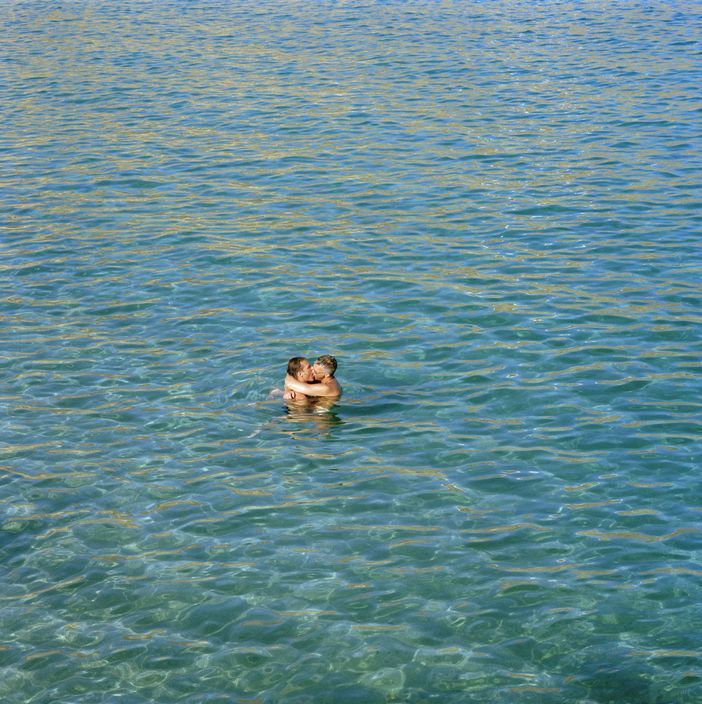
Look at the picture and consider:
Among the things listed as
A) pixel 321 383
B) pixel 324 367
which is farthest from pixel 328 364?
pixel 321 383

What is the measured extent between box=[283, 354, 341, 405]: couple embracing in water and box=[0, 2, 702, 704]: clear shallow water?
323 mm

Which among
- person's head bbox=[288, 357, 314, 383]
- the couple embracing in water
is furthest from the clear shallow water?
person's head bbox=[288, 357, 314, 383]

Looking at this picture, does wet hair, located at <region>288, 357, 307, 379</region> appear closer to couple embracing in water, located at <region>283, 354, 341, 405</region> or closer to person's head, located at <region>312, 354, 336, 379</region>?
couple embracing in water, located at <region>283, 354, 341, 405</region>

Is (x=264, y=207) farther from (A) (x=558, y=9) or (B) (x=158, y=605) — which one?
(A) (x=558, y=9)

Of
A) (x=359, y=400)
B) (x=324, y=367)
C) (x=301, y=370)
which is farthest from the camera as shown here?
(x=359, y=400)

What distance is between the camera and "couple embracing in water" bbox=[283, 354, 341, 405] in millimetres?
15547

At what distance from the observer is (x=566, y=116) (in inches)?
1219

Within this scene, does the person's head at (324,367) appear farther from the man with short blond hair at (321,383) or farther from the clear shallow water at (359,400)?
the clear shallow water at (359,400)

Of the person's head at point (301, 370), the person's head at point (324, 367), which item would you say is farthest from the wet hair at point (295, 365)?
the person's head at point (324, 367)

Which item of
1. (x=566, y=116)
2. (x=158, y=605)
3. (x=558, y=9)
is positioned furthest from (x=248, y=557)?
(x=558, y=9)

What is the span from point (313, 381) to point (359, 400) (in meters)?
0.90

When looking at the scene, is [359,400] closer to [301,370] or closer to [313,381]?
[313,381]

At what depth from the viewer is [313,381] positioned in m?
15.6

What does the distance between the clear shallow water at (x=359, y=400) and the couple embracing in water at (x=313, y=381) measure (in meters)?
0.32
